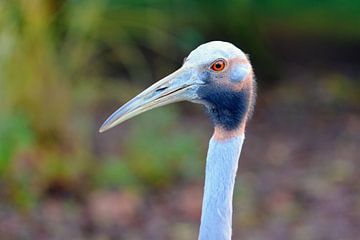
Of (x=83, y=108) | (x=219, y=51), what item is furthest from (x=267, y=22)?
(x=219, y=51)

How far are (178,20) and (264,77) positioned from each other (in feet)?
4.44

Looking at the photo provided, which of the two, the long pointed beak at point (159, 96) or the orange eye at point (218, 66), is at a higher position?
the orange eye at point (218, 66)

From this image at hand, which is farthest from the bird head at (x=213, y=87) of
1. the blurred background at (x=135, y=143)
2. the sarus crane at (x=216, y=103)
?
the blurred background at (x=135, y=143)

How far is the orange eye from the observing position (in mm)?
4074

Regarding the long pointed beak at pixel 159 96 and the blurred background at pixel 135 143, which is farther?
the blurred background at pixel 135 143

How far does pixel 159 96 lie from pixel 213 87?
0.82 ft

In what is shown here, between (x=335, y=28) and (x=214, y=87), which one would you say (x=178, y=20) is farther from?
(x=214, y=87)

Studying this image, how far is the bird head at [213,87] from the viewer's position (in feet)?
13.2

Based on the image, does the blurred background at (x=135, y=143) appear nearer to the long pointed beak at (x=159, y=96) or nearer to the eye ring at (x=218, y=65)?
the long pointed beak at (x=159, y=96)

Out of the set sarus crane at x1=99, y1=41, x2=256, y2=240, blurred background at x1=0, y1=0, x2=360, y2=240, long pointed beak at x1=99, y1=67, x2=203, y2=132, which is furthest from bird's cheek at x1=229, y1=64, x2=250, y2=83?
blurred background at x1=0, y1=0, x2=360, y2=240

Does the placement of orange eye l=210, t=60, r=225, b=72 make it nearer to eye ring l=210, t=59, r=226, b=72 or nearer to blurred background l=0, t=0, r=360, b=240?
eye ring l=210, t=59, r=226, b=72

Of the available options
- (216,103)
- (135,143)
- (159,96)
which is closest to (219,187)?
(216,103)

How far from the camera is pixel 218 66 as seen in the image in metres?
4.07

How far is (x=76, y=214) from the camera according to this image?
713 cm
